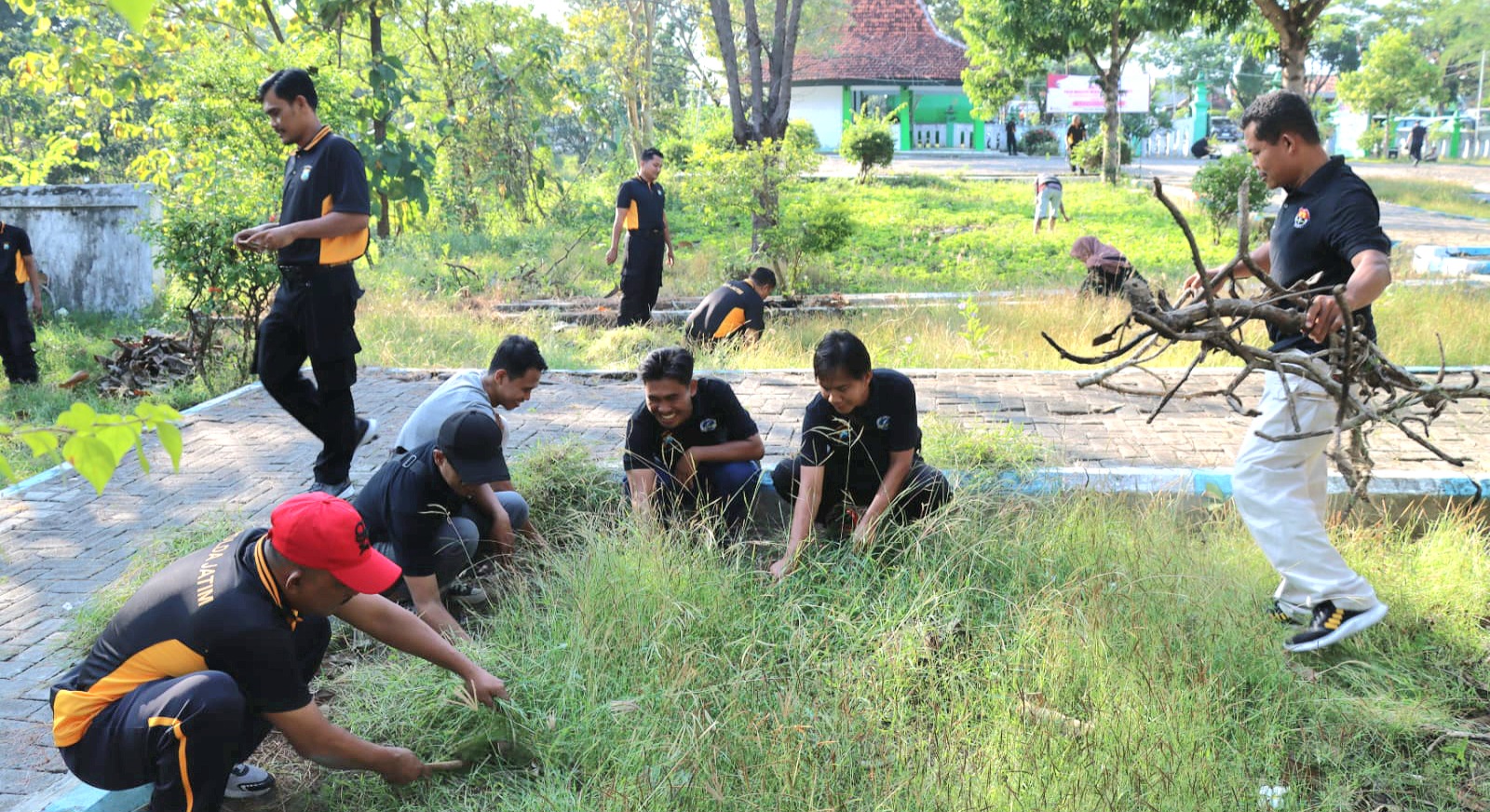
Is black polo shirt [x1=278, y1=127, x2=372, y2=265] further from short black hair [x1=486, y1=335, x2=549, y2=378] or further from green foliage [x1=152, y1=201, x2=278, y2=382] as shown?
green foliage [x1=152, y1=201, x2=278, y2=382]

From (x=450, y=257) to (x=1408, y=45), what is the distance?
45.0m

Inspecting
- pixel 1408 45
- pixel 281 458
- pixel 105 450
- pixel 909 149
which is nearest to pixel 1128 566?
pixel 105 450

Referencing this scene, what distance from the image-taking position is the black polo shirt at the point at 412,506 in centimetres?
402

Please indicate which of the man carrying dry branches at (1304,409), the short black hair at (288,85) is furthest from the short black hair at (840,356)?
the short black hair at (288,85)

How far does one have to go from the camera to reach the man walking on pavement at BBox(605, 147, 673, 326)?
997 centimetres

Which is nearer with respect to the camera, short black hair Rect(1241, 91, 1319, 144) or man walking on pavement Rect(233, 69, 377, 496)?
short black hair Rect(1241, 91, 1319, 144)

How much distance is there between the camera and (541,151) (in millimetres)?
17984

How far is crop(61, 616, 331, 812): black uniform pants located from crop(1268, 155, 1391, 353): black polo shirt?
3101 millimetres

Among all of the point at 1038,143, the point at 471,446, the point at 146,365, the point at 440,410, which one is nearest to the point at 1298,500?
the point at 471,446

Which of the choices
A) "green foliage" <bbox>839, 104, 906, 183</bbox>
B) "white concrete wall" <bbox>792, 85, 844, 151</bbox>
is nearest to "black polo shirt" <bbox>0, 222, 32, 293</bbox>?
"green foliage" <bbox>839, 104, 906, 183</bbox>

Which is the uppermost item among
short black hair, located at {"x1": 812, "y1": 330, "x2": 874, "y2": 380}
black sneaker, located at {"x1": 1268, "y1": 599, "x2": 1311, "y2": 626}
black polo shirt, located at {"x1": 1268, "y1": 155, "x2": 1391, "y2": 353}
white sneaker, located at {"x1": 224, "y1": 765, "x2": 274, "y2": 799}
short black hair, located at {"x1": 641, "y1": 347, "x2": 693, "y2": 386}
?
black polo shirt, located at {"x1": 1268, "y1": 155, "x2": 1391, "y2": 353}

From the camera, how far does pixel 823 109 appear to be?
4644cm

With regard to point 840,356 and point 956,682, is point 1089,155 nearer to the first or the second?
point 840,356

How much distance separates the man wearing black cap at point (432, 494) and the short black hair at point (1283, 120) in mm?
2830
